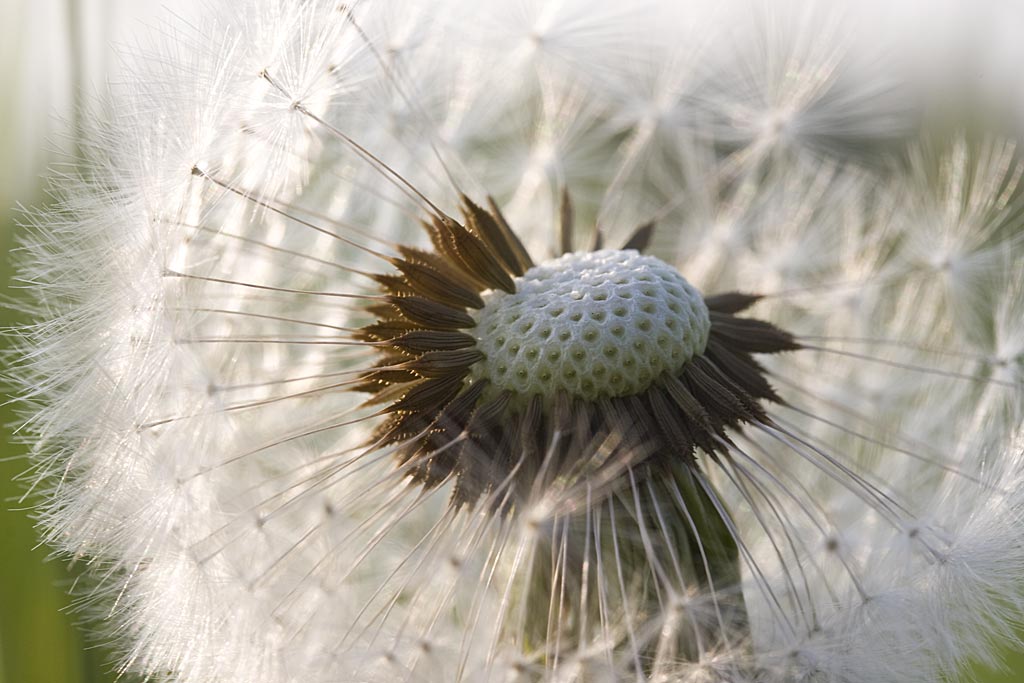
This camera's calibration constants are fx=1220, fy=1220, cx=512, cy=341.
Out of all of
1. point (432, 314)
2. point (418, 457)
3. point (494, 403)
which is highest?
point (432, 314)

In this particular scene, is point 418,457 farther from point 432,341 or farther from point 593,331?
point 593,331

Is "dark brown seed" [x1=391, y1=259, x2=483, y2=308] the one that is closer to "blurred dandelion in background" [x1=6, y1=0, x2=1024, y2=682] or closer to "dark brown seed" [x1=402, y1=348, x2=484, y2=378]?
"blurred dandelion in background" [x1=6, y1=0, x2=1024, y2=682]

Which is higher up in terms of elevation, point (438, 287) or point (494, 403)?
point (438, 287)

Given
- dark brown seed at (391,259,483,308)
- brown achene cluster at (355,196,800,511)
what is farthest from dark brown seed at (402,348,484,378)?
dark brown seed at (391,259,483,308)

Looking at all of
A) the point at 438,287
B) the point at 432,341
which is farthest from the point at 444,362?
the point at 438,287

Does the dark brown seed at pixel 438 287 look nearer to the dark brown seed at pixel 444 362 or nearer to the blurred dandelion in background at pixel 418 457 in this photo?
the blurred dandelion in background at pixel 418 457

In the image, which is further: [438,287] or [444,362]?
[438,287]
